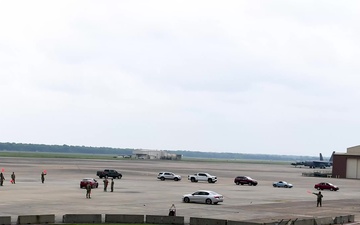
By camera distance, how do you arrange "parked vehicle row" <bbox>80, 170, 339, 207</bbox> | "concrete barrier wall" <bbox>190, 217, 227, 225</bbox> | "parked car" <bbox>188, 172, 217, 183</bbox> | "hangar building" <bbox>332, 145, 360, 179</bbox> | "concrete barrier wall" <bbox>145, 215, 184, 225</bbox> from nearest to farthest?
"concrete barrier wall" <bbox>190, 217, 227, 225</bbox> < "concrete barrier wall" <bbox>145, 215, 184, 225</bbox> < "parked vehicle row" <bbox>80, 170, 339, 207</bbox> < "parked car" <bbox>188, 172, 217, 183</bbox> < "hangar building" <bbox>332, 145, 360, 179</bbox>

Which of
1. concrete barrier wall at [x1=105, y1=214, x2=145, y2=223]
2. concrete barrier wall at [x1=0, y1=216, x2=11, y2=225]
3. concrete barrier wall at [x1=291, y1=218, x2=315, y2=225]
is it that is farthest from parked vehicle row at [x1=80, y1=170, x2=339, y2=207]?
concrete barrier wall at [x1=0, y1=216, x2=11, y2=225]

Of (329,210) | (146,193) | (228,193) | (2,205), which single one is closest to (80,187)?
(146,193)

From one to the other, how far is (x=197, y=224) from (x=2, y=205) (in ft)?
55.7

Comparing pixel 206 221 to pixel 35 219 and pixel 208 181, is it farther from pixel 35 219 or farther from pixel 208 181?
pixel 208 181

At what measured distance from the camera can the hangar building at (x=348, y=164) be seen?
12751cm

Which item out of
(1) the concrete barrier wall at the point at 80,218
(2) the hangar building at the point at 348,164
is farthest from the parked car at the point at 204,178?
(1) the concrete barrier wall at the point at 80,218

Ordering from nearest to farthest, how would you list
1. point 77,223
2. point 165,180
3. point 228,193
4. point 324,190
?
point 77,223, point 228,193, point 324,190, point 165,180

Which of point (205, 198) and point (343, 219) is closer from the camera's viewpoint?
point (343, 219)

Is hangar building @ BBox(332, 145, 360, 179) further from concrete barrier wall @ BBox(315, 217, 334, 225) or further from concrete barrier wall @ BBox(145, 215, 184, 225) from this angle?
concrete barrier wall @ BBox(145, 215, 184, 225)

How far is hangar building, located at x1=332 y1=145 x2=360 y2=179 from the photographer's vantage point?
418ft

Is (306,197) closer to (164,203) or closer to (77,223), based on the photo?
(164,203)

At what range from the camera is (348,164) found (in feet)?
422

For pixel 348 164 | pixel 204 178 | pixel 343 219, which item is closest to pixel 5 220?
pixel 343 219

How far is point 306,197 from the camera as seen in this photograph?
66375 millimetres
